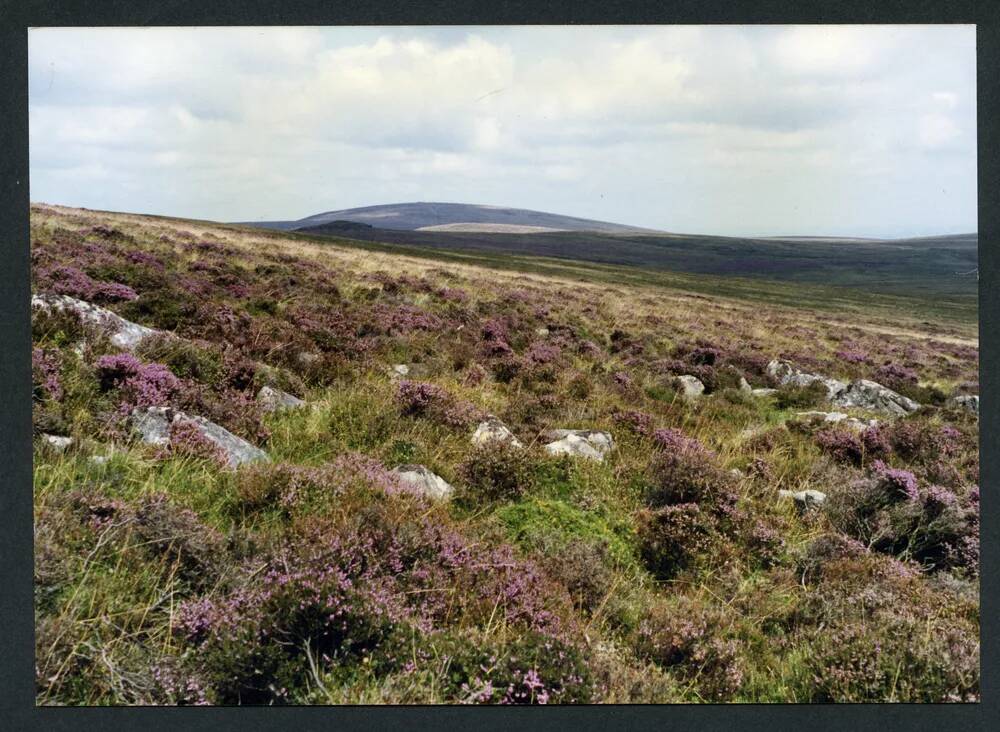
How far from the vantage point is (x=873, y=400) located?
1132 cm

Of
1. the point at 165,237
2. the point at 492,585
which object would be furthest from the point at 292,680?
the point at 165,237

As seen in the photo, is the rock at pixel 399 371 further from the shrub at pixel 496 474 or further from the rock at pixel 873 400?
the rock at pixel 873 400

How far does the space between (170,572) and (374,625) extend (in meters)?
1.29

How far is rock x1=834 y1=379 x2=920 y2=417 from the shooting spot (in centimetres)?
1109

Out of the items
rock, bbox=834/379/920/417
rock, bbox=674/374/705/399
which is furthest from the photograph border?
rock, bbox=834/379/920/417

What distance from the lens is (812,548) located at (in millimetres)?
5199

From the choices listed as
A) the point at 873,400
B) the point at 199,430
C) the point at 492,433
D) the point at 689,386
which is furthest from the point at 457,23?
the point at 873,400

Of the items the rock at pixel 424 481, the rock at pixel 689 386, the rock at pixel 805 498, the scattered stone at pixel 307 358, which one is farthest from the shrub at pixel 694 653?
the rock at pixel 689 386

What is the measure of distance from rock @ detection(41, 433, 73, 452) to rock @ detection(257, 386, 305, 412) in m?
1.72

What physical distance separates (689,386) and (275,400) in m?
6.75

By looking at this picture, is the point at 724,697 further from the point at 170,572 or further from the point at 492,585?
the point at 170,572

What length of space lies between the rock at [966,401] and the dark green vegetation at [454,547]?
344cm

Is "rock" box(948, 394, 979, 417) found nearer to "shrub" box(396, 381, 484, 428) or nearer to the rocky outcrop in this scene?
the rocky outcrop

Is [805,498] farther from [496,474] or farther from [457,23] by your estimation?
[457,23]
